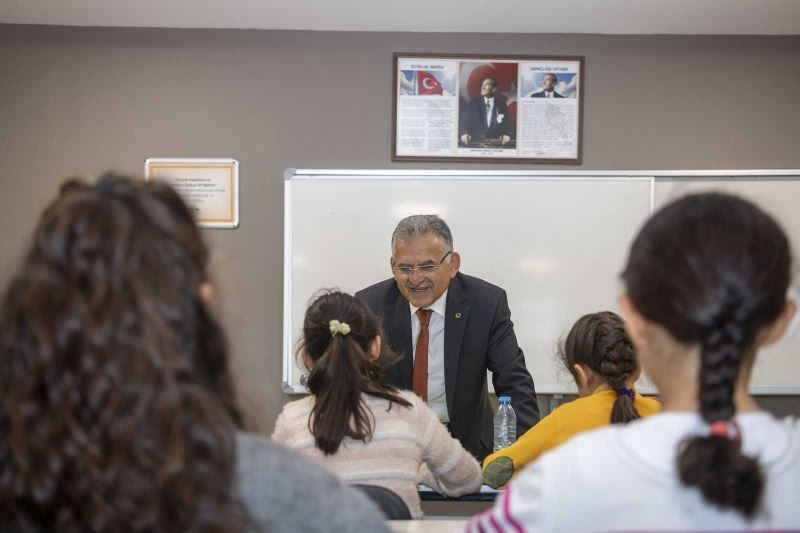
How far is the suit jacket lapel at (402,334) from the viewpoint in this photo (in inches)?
129

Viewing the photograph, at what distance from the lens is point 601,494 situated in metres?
0.89

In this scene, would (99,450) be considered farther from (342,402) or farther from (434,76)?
(434,76)

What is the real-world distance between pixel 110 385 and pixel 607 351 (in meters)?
1.77

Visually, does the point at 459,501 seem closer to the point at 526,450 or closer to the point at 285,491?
the point at 526,450

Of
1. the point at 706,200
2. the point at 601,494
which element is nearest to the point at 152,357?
the point at 601,494

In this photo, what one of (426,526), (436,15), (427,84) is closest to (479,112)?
(427,84)

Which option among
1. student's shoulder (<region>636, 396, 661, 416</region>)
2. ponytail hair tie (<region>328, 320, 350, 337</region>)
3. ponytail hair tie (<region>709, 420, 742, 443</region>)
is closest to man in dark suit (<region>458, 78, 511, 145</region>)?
student's shoulder (<region>636, 396, 661, 416</region>)

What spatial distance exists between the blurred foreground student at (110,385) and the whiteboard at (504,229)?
3.31 metres

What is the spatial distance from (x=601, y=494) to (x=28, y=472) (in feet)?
1.91

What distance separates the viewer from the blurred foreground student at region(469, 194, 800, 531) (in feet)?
2.88

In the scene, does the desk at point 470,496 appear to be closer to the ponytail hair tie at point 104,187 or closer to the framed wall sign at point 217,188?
the ponytail hair tie at point 104,187

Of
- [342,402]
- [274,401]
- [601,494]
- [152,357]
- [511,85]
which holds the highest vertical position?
[511,85]

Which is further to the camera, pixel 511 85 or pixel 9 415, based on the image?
pixel 511 85

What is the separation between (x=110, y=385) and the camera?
0.79 metres
